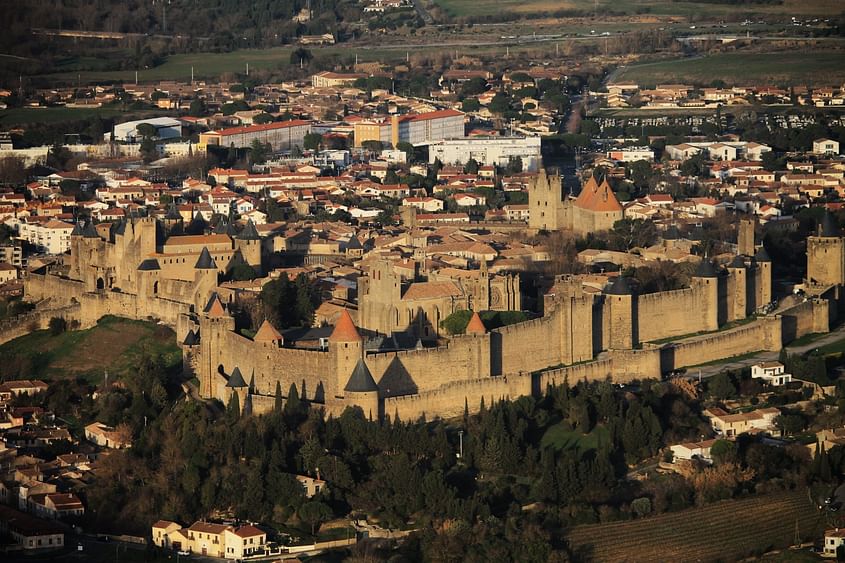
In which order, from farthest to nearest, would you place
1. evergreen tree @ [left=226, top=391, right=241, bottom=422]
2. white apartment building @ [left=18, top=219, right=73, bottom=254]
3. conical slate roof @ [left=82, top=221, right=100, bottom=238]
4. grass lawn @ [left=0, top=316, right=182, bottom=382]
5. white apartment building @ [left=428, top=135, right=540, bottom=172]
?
1. white apartment building @ [left=428, top=135, right=540, bottom=172]
2. white apartment building @ [left=18, top=219, right=73, bottom=254]
3. conical slate roof @ [left=82, top=221, right=100, bottom=238]
4. grass lawn @ [left=0, top=316, right=182, bottom=382]
5. evergreen tree @ [left=226, top=391, right=241, bottom=422]

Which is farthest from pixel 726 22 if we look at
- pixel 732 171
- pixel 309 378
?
pixel 309 378

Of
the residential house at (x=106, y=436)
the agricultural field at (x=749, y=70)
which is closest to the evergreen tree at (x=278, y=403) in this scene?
the residential house at (x=106, y=436)

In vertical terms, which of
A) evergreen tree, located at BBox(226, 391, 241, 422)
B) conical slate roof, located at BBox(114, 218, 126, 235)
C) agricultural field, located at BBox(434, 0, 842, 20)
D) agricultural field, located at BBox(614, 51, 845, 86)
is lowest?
agricultural field, located at BBox(434, 0, 842, 20)

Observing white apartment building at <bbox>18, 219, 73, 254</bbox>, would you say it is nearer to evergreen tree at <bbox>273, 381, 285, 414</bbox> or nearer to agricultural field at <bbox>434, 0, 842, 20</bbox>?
evergreen tree at <bbox>273, 381, 285, 414</bbox>

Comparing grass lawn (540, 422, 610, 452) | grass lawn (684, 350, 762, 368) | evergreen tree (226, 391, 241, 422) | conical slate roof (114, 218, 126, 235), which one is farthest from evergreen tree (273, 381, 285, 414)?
conical slate roof (114, 218, 126, 235)

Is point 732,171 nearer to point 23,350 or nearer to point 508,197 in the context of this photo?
point 508,197
